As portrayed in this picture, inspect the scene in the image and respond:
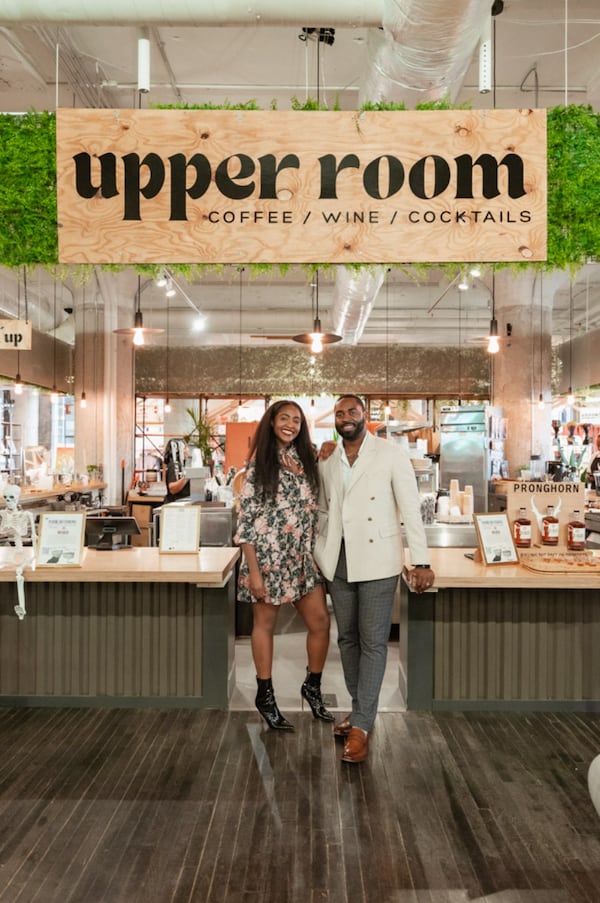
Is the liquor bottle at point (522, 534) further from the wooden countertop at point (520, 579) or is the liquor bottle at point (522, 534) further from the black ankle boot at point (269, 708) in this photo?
the black ankle boot at point (269, 708)

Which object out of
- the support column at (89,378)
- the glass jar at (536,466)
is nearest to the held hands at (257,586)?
the glass jar at (536,466)

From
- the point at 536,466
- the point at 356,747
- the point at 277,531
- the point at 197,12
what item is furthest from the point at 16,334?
the point at 536,466

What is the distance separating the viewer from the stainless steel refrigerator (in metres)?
11.0

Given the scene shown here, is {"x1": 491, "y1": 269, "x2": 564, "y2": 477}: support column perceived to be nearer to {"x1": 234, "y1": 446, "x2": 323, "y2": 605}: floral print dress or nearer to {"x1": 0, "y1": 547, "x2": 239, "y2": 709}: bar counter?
{"x1": 0, "y1": 547, "x2": 239, "y2": 709}: bar counter

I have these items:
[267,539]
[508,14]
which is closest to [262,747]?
[267,539]

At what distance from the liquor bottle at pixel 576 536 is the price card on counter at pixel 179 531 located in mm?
2141

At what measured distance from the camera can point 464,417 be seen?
37.0 feet

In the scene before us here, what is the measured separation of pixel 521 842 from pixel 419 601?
1402 millimetres

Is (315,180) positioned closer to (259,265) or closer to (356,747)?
(259,265)

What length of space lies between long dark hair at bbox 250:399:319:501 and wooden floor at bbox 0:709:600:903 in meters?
1.24

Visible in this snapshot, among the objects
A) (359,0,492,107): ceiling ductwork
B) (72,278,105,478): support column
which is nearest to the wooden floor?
(359,0,492,107): ceiling ductwork

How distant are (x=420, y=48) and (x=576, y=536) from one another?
2.76m

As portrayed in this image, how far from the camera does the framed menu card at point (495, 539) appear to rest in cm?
386

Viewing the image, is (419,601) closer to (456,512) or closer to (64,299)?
(456,512)
